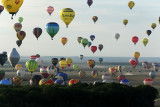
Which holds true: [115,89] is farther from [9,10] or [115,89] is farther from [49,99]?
[9,10]

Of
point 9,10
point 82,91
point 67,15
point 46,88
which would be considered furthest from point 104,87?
point 67,15

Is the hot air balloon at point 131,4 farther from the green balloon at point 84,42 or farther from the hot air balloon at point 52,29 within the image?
the hot air balloon at point 52,29

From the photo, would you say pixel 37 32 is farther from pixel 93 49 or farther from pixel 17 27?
pixel 93 49

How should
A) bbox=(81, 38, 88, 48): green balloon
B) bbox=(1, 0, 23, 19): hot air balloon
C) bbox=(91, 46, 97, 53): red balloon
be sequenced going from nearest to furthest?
bbox=(1, 0, 23, 19): hot air balloon < bbox=(81, 38, 88, 48): green balloon < bbox=(91, 46, 97, 53): red balloon

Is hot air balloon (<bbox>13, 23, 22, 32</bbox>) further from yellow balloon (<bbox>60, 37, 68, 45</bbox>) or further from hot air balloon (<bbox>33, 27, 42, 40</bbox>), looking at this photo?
hot air balloon (<bbox>33, 27, 42, 40</bbox>)

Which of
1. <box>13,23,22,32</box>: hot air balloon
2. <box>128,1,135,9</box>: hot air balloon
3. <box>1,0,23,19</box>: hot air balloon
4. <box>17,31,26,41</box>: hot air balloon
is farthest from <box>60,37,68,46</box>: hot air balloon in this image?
<box>1,0,23,19</box>: hot air balloon

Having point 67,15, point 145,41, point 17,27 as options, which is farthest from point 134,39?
point 67,15

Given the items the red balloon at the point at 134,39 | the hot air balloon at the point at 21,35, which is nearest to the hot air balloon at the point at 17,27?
the hot air balloon at the point at 21,35
